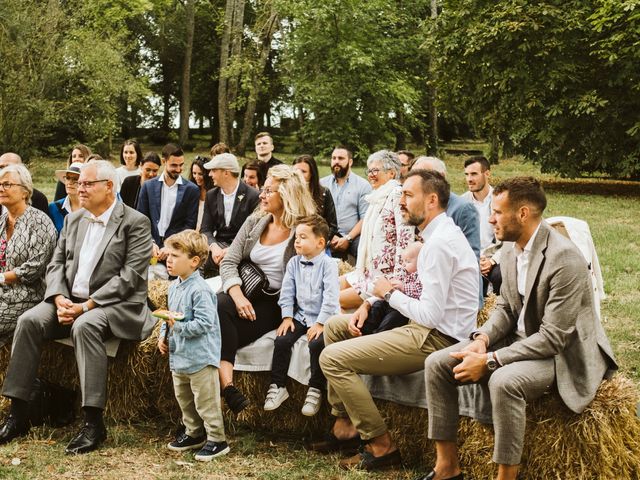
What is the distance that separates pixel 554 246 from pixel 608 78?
15320 mm

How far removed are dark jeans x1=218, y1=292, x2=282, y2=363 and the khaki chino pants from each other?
0.89m

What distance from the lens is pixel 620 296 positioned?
8430mm

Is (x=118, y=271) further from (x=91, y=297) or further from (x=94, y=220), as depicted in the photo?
(x=94, y=220)

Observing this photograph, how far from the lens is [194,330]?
481 centimetres

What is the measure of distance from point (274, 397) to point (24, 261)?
7.49ft

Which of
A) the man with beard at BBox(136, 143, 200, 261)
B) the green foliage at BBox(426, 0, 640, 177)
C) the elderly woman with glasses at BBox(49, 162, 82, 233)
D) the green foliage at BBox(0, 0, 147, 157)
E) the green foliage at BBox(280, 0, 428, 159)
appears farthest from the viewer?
→ the green foliage at BBox(280, 0, 428, 159)

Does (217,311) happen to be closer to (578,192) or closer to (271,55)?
(578,192)

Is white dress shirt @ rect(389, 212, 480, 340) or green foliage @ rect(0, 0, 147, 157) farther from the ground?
green foliage @ rect(0, 0, 147, 157)

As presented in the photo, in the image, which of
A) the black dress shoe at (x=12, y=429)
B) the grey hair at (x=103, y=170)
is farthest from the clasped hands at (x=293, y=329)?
→ the black dress shoe at (x=12, y=429)

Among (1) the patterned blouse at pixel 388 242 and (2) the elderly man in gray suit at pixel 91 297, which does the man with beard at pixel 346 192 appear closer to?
(1) the patterned blouse at pixel 388 242

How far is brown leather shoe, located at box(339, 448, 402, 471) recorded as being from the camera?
4574 millimetres

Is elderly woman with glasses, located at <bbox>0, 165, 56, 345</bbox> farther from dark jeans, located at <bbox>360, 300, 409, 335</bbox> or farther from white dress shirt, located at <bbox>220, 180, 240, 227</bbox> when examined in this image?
dark jeans, located at <bbox>360, 300, 409, 335</bbox>

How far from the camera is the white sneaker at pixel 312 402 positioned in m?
4.91

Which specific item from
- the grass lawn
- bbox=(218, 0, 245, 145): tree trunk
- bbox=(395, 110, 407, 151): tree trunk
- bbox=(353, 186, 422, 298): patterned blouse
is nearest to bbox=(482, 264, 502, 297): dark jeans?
the grass lawn
